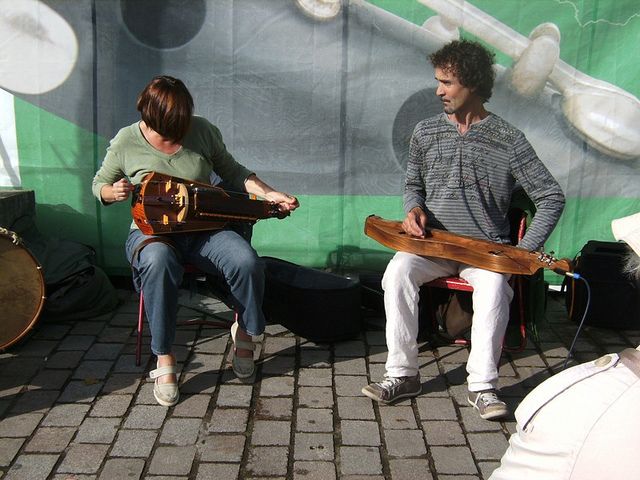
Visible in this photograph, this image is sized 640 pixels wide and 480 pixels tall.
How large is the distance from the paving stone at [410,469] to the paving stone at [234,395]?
807 mm

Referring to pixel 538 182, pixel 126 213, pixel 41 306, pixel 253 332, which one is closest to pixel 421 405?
pixel 253 332

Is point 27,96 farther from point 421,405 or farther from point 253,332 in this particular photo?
point 421,405

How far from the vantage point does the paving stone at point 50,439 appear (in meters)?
3.06

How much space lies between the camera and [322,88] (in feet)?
15.9

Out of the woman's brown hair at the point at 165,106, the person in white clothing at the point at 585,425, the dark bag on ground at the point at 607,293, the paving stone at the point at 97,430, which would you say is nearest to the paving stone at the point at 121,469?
the paving stone at the point at 97,430

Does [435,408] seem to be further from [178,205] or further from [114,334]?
[114,334]

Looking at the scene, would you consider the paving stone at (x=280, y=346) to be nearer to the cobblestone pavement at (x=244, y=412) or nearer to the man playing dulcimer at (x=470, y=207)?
the cobblestone pavement at (x=244, y=412)

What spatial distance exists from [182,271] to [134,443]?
85cm

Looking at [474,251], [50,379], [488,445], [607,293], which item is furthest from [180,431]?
[607,293]

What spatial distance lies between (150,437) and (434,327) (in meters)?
1.64

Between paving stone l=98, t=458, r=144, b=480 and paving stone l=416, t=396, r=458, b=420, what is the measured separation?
127 centimetres

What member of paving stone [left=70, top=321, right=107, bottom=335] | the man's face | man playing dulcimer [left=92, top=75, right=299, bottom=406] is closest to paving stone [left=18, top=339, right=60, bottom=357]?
paving stone [left=70, top=321, right=107, bottom=335]

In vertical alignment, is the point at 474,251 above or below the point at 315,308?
above

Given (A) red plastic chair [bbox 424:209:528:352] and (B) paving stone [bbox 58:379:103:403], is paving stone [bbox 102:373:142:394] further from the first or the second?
(A) red plastic chair [bbox 424:209:528:352]
